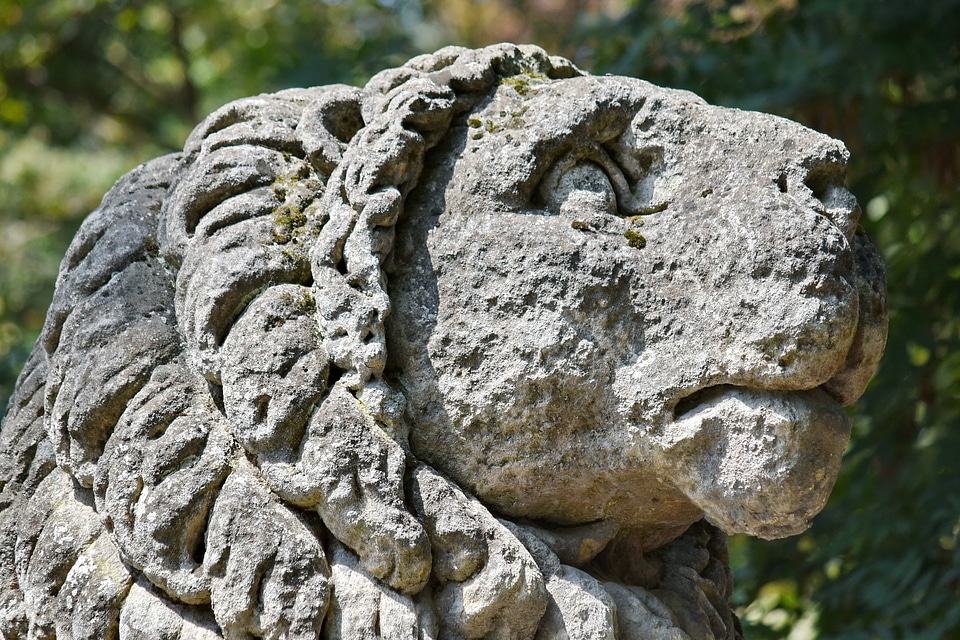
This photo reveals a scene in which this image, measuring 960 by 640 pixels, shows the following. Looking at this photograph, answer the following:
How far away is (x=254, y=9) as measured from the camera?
24.2 ft

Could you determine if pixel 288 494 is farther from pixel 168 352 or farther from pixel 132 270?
pixel 132 270

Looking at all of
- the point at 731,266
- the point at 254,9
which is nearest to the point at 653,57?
the point at 731,266

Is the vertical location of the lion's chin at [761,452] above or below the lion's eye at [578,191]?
below

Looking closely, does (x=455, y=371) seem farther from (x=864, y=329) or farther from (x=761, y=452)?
(x=864, y=329)

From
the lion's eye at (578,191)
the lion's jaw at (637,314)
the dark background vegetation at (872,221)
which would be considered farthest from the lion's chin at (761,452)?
the dark background vegetation at (872,221)

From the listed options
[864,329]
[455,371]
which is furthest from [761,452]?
[455,371]

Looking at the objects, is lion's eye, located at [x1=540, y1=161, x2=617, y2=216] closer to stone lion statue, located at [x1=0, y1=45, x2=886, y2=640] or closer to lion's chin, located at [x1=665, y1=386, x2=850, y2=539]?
stone lion statue, located at [x1=0, y1=45, x2=886, y2=640]

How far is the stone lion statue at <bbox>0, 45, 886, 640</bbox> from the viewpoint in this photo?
5.32 feet

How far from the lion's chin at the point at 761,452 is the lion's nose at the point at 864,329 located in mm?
44

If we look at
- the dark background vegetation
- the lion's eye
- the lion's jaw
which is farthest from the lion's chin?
the dark background vegetation

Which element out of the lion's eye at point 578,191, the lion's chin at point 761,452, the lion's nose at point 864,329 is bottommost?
the lion's chin at point 761,452

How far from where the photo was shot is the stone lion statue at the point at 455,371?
63.9 inches

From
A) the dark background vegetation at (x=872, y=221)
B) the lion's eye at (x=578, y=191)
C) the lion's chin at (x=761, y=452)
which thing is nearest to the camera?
the lion's chin at (x=761, y=452)

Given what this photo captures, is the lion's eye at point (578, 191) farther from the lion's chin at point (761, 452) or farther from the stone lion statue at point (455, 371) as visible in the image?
the lion's chin at point (761, 452)
